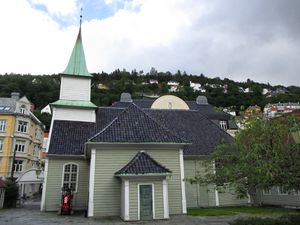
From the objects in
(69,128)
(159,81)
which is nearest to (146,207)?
(69,128)

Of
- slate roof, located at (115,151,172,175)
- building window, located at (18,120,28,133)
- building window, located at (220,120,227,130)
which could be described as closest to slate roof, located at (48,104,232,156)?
slate roof, located at (115,151,172,175)

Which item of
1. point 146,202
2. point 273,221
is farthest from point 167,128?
point 273,221

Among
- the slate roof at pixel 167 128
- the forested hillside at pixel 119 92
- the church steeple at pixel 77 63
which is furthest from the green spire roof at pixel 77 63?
the forested hillside at pixel 119 92

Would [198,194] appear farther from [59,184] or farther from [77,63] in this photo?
[77,63]

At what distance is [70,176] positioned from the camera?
19703mm

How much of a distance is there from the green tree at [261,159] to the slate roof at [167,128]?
767 centimetres

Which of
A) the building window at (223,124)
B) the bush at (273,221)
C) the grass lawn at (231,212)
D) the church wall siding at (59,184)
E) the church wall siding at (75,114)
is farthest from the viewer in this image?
the building window at (223,124)

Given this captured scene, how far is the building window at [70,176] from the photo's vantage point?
19.5m

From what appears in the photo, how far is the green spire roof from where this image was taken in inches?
917

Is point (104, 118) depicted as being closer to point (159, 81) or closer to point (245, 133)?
point (245, 133)

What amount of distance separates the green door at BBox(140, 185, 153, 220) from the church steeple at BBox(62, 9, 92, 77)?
40.4 ft

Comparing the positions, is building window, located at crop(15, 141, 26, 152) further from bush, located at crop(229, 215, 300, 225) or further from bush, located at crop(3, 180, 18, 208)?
bush, located at crop(229, 215, 300, 225)

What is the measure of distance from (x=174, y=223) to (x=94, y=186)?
17.2 feet

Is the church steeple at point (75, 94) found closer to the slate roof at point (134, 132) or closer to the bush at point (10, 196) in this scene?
the slate roof at point (134, 132)
